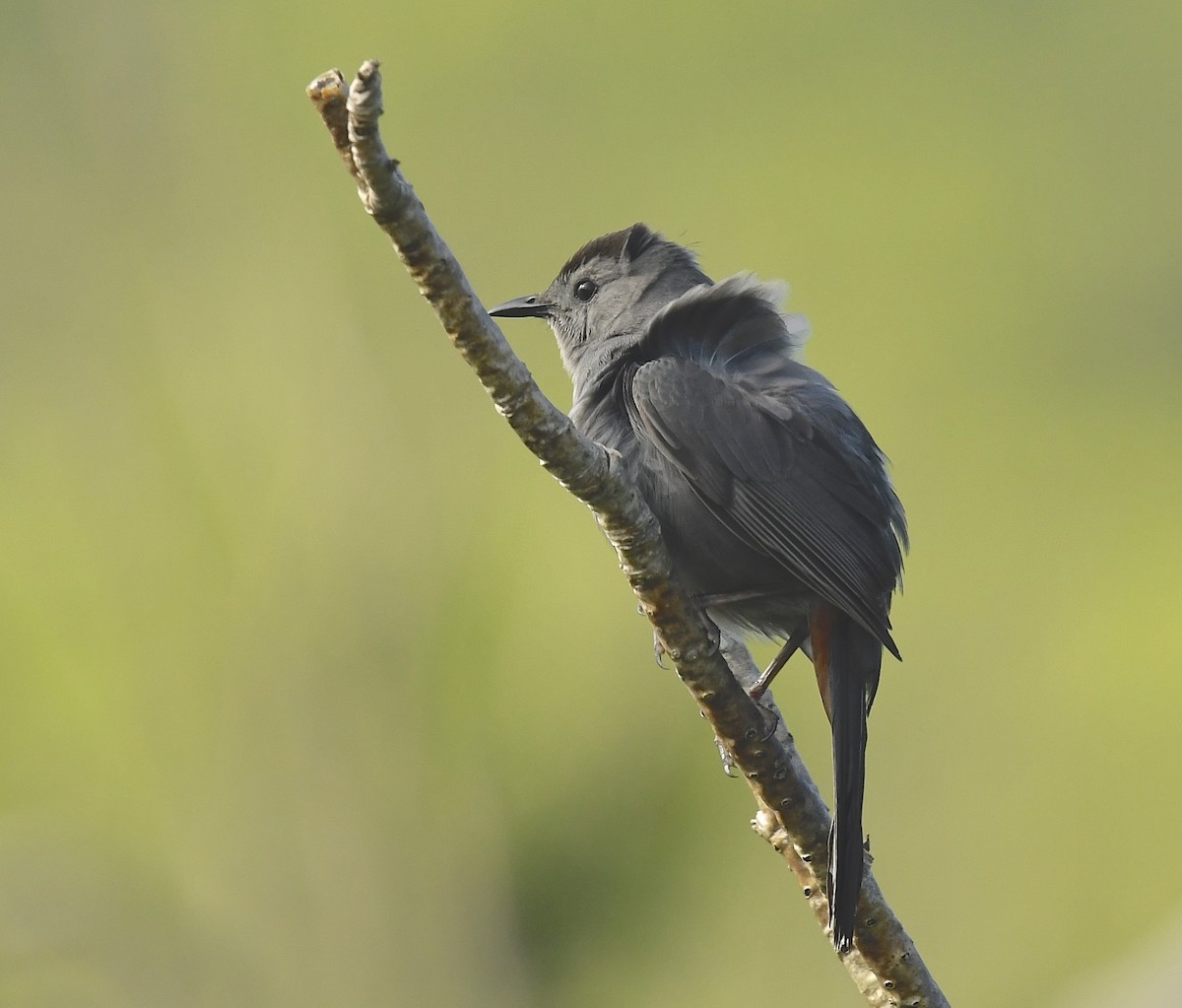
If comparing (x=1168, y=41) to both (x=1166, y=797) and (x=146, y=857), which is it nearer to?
(x=1166, y=797)

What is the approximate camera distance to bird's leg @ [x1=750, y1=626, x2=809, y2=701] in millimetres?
3021

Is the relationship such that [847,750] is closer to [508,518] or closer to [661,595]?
[661,595]

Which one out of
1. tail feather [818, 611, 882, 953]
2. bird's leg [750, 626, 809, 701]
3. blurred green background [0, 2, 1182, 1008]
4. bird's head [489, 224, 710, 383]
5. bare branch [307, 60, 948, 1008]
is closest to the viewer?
bare branch [307, 60, 948, 1008]

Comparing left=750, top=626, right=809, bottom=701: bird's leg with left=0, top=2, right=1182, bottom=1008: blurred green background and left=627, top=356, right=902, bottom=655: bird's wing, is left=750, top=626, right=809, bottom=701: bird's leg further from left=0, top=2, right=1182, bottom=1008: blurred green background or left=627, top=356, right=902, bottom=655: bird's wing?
left=0, top=2, right=1182, bottom=1008: blurred green background

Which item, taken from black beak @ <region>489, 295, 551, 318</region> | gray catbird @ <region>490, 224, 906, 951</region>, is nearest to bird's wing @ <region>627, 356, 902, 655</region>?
gray catbird @ <region>490, 224, 906, 951</region>

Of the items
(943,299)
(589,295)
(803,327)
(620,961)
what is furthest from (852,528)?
(943,299)

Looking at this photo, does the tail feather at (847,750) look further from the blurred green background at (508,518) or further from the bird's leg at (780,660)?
the blurred green background at (508,518)

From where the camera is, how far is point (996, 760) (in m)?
8.68

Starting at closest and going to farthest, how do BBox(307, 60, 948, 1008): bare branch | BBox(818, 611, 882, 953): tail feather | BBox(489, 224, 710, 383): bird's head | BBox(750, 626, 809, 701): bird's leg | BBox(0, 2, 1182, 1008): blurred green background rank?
BBox(307, 60, 948, 1008): bare branch < BBox(818, 611, 882, 953): tail feather < BBox(750, 626, 809, 701): bird's leg < BBox(489, 224, 710, 383): bird's head < BBox(0, 2, 1182, 1008): blurred green background

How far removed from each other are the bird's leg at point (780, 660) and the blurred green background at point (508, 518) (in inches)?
181

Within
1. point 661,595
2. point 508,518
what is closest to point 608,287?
point 661,595

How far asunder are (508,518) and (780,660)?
7021 millimetres

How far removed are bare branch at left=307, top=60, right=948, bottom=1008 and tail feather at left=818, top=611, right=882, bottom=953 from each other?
9 cm

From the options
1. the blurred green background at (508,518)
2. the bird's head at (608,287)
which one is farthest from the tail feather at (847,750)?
the blurred green background at (508,518)
